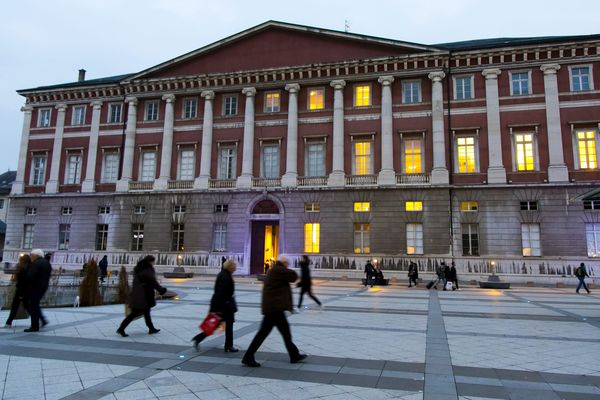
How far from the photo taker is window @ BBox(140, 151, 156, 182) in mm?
36094

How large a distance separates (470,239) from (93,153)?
32369mm

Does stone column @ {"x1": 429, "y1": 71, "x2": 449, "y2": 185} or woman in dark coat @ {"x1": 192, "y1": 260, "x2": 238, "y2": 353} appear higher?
stone column @ {"x1": 429, "y1": 71, "x2": 449, "y2": 185}

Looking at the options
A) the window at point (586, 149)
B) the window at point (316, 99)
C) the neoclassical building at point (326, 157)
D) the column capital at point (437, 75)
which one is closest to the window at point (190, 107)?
the neoclassical building at point (326, 157)

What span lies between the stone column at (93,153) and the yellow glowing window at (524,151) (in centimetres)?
3443

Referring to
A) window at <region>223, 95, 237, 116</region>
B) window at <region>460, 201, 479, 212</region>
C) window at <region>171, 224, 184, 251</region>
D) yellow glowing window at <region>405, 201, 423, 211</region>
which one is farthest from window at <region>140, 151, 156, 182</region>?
window at <region>460, 201, 479, 212</region>

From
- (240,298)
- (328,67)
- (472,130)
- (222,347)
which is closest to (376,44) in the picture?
(328,67)

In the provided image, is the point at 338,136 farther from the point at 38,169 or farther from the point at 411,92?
the point at 38,169

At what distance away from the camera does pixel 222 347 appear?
852 cm

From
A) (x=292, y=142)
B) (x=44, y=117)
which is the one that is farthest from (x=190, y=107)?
(x=44, y=117)

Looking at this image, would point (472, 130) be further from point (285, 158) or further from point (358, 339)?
point (358, 339)

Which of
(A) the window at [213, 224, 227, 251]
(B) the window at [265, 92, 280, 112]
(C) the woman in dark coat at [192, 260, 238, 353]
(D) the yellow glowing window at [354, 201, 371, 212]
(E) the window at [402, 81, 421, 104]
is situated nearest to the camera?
(C) the woman in dark coat at [192, 260, 238, 353]

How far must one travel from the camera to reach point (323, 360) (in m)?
7.44

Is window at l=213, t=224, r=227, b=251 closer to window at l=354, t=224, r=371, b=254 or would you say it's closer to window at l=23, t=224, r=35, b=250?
window at l=354, t=224, r=371, b=254

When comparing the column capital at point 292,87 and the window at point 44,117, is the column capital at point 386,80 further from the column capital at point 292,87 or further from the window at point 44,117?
the window at point 44,117
